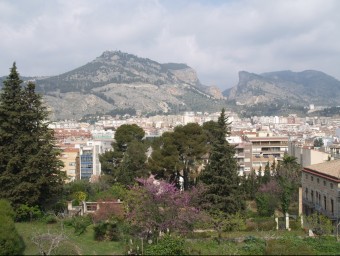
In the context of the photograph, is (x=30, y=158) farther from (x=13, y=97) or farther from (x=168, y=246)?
(x=168, y=246)

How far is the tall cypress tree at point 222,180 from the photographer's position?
962 inches

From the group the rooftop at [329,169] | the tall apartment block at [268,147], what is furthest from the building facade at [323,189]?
the tall apartment block at [268,147]

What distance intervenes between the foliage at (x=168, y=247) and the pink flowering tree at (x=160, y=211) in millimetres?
1957

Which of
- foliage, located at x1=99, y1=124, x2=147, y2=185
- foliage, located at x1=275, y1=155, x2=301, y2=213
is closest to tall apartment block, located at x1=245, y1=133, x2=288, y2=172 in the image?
foliage, located at x1=275, y1=155, x2=301, y2=213

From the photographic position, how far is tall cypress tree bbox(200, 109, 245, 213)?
24438 mm

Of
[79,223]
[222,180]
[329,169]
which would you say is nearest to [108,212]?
[79,223]

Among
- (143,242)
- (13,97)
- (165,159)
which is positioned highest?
(13,97)

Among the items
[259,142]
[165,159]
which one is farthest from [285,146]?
[165,159]

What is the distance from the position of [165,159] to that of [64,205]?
8774mm

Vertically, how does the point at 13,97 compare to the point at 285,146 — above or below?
above

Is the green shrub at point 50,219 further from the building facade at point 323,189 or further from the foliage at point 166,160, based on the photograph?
the building facade at point 323,189

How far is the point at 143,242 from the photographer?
56.0ft

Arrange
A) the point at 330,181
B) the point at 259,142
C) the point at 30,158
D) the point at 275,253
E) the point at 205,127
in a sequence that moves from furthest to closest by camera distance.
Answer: the point at 259,142, the point at 205,127, the point at 330,181, the point at 30,158, the point at 275,253

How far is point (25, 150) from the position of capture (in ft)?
73.6
